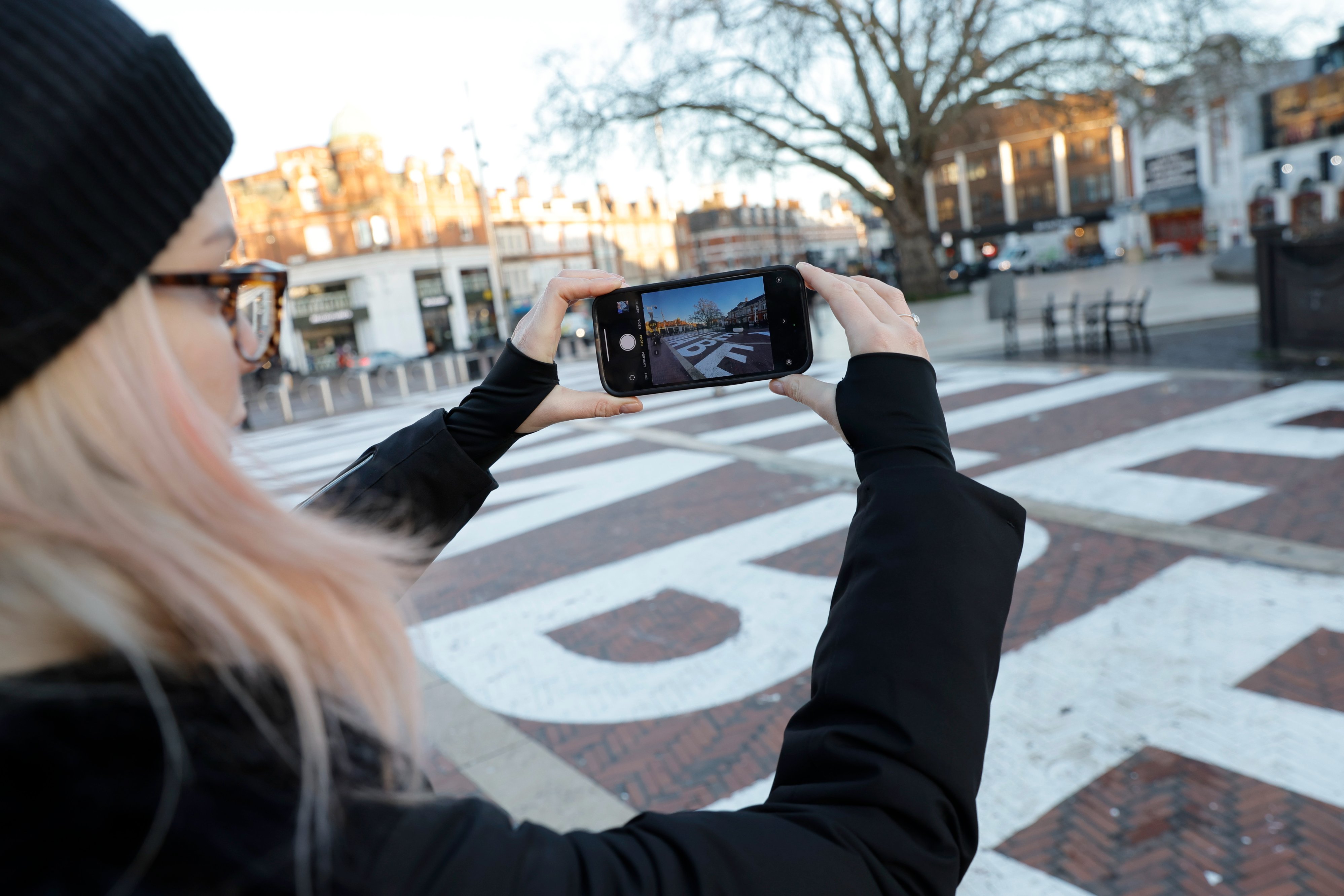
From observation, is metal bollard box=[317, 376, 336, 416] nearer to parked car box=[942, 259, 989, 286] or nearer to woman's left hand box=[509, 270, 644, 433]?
woman's left hand box=[509, 270, 644, 433]

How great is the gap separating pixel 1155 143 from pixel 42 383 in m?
69.9

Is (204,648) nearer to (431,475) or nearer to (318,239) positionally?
(431,475)

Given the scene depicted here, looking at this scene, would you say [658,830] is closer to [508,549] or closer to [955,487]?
[955,487]

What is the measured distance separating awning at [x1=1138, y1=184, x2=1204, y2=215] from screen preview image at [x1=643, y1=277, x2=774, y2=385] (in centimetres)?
6484

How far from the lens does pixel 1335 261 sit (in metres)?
10.6

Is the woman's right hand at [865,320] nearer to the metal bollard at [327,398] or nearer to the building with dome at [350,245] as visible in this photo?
the metal bollard at [327,398]

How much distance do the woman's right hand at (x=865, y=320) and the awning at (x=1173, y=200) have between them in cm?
6520

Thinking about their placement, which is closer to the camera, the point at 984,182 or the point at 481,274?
the point at 481,274

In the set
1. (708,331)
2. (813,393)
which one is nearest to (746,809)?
(813,393)

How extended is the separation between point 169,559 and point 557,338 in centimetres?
119

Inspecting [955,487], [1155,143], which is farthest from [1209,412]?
[1155,143]

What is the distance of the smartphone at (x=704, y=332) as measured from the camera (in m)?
1.89

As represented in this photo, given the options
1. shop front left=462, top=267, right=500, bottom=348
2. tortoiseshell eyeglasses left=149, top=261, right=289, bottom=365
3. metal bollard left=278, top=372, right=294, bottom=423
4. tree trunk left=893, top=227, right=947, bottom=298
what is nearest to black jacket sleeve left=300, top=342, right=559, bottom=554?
tortoiseshell eyeglasses left=149, top=261, right=289, bottom=365

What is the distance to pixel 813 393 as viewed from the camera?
5.05 ft
